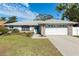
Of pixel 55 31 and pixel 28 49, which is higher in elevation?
pixel 28 49

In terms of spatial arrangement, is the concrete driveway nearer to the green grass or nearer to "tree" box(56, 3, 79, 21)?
the green grass

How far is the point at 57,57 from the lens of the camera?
11594 millimetres

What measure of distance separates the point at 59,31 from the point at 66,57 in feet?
80.2

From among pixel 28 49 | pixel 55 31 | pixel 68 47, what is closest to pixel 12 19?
pixel 55 31

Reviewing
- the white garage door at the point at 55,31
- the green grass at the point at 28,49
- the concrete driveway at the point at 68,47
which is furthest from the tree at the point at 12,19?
the green grass at the point at 28,49

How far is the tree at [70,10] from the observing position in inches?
1724

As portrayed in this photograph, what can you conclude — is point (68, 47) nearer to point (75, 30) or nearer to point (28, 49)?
point (28, 49)

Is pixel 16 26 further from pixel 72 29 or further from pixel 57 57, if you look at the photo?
pixel 57 57

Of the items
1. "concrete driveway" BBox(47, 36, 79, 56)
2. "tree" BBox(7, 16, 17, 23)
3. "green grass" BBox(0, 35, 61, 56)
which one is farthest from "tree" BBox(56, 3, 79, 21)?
"green grass" BBox(0, 35, 61, 56)

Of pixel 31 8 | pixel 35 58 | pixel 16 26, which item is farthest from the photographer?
pixel 31 8

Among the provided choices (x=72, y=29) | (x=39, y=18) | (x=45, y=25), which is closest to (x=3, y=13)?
(x=39, y=18)

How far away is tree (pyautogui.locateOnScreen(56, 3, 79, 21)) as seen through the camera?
4379 cm

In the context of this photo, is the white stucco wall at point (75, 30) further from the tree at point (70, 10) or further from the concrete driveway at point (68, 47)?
the concrete driveway at point (68, 47)

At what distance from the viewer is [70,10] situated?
4566cm
